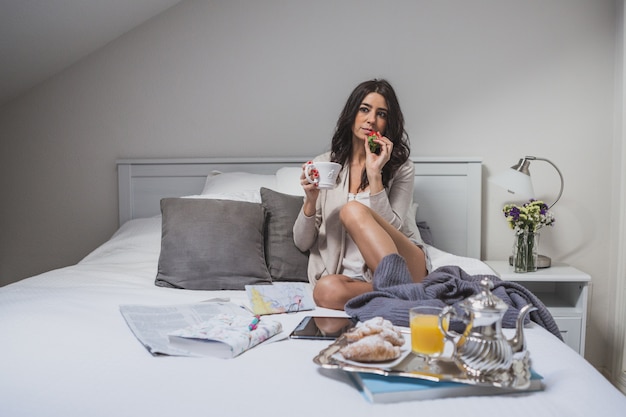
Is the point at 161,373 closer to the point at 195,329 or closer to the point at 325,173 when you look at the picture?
the point at 195,329

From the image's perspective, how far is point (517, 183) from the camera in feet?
8.28

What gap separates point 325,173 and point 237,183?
79cm

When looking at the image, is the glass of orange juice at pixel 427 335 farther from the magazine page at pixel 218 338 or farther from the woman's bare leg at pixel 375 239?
the woman's bare leg at pixel 375 239

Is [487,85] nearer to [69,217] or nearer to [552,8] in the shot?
[552,8]

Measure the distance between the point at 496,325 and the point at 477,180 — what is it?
5.96 feet

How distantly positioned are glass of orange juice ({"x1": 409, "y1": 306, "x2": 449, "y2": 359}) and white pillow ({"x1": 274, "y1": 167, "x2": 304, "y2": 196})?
1380mm

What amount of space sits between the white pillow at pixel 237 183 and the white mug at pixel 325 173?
23.8 inches

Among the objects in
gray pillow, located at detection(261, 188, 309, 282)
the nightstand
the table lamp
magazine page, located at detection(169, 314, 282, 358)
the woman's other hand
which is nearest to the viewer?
magazine page, located at detection(169, 314, 282, 358)

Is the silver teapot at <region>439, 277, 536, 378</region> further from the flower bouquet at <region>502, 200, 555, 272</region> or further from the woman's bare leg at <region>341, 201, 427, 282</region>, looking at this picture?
the flower bouquet at <region>502, 200, 555, 272</region>

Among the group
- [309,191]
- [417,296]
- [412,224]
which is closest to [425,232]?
[412,224]

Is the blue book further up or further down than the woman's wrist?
further down

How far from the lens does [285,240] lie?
2.16 m

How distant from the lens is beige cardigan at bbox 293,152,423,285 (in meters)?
2.05

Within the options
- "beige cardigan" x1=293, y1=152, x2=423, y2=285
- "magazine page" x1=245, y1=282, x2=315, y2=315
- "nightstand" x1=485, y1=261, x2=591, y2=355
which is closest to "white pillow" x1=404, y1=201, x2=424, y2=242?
"beige cardigan" x1=293, y1=152, x2=423, y2=285
